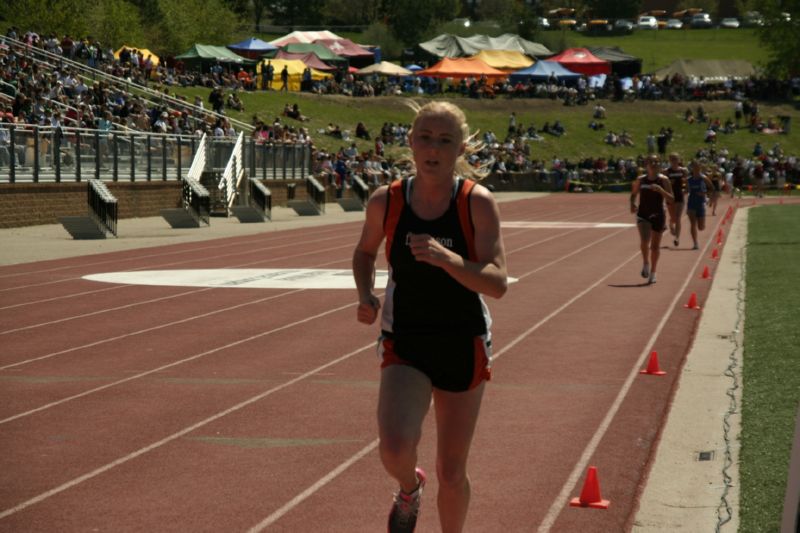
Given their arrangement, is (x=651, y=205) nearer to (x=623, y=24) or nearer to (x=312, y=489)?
(x=312, y=489)

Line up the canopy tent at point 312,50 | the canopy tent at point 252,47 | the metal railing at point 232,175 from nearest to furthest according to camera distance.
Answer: the metal railing at point 232,175 < the canopy tent at point 252,47 < the canopy tent at point 312,50

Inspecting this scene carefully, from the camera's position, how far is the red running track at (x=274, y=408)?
6.60m

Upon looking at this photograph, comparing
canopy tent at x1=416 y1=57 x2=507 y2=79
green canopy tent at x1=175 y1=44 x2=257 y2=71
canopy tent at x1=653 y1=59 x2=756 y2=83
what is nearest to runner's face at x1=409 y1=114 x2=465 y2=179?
green canopy tent at x1=175 y1=44 x2=257 y2=71

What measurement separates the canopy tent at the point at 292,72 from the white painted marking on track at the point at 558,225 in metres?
32.4

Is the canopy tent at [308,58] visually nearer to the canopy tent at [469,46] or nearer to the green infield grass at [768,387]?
the canopy tent at [469,46]

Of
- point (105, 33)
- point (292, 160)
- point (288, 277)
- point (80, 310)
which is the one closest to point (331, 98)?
point (105, 33)

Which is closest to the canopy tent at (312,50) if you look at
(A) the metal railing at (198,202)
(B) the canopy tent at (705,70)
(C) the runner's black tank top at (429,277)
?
(B) the canopy tent at (705,70)

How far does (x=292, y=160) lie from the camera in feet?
157

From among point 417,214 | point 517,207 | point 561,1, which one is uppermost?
point 561,1

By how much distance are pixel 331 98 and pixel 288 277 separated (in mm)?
51023

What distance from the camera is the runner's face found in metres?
4.97

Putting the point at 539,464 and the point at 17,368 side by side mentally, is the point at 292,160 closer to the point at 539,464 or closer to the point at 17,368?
the point at 17,368

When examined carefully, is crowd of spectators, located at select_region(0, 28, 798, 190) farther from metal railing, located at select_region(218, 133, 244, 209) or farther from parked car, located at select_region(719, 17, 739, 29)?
parked car, located at select_region(719, 17, 739, 29)

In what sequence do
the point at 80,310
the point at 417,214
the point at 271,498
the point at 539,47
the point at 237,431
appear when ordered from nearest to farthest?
the point at 417,214
the point at 271,498
the point at 237,431
the point at 80,310
the point at 539,47
